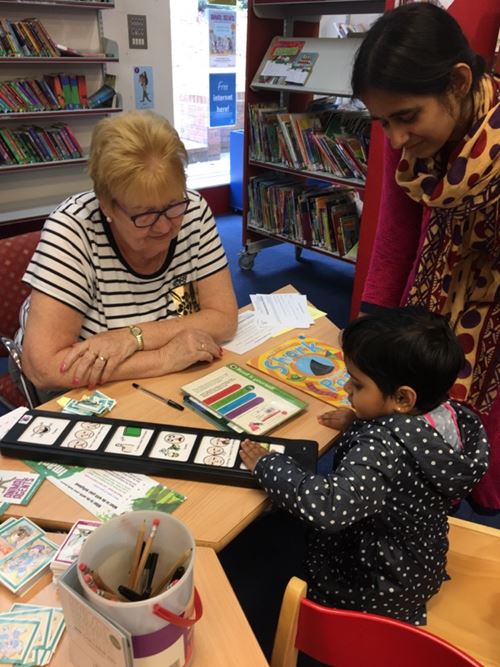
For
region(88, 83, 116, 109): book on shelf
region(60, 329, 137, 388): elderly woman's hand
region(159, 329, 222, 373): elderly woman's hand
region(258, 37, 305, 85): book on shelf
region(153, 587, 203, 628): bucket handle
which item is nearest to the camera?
region(153, 587, 203, 628): bucket handle

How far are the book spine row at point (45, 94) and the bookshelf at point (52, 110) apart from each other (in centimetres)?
5

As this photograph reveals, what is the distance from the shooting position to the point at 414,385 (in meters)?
1.00

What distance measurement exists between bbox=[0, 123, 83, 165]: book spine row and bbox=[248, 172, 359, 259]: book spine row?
4.57 feet

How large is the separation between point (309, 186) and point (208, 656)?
11.8 feet

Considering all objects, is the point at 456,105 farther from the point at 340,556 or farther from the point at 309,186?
the point at 309,186

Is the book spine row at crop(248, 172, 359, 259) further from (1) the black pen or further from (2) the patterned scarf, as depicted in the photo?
(1) the black pen

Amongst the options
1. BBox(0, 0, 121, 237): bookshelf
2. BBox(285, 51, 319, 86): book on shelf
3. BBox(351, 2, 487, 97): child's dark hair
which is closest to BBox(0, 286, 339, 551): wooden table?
BBox(351, 2, 487, 97): child's dark hair

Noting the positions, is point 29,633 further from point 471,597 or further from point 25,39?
point 25,39

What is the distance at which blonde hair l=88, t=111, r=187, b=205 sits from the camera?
1230 mm

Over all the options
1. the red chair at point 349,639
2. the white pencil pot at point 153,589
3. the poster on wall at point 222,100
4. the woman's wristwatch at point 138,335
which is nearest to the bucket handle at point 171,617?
the white pencil pot at point 153,589

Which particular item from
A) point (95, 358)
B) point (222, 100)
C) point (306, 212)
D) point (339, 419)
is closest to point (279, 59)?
point (306, 212)

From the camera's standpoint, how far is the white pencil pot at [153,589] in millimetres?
582

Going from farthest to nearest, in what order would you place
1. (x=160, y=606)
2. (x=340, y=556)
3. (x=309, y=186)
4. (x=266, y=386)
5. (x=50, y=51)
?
(x=309, y=186) → (x=50, y=51) → (x=266, y=386) → (x=340, y=556) → (x=160, y=606)

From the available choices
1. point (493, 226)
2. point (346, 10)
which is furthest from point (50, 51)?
point (493, 226)
